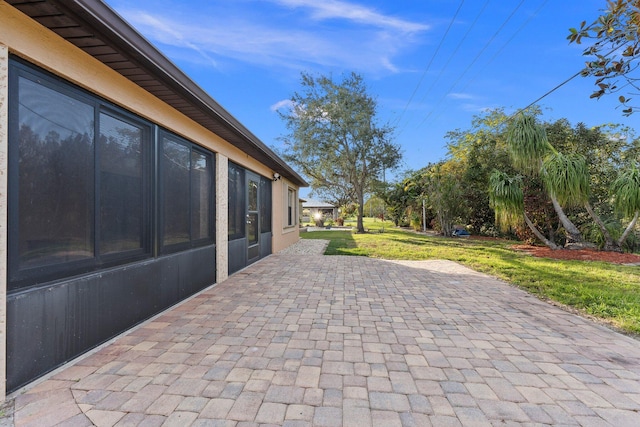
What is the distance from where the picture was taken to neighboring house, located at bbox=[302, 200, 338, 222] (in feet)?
117

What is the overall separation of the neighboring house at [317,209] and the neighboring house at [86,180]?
29143mm

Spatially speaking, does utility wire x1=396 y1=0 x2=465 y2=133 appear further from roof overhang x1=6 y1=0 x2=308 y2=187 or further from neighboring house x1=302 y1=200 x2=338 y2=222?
neighboring house x1=302 y1=200 x2=338 y2=222

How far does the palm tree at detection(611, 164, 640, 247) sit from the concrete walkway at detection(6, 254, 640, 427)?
6.57 meters

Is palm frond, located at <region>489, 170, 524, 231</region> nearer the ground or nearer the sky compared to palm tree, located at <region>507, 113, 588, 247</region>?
nearer the ground

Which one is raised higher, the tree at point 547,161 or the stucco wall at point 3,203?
the tree at point 547,161

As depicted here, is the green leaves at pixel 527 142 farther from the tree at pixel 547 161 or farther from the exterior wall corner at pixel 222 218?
the exterior wall corner at pixel 222 218

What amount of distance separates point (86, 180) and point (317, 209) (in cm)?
3497

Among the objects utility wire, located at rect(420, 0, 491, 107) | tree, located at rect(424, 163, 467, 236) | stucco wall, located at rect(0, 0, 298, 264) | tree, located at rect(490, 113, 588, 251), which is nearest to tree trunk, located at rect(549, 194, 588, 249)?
tree, located at rect(490, 113, 588, 251)

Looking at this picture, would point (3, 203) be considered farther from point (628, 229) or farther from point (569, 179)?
point (628, 229)

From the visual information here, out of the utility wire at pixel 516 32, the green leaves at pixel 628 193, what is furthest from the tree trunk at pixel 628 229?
the utility wire at pixel 516 32

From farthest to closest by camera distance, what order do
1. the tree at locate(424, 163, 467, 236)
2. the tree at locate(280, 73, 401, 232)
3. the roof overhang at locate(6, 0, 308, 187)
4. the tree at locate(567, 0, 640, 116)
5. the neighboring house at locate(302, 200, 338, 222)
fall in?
the neighboring house at locate(302, 200, 338, 222)
the tree at locate(280, 73, 401, 232)
the tree at locate(424, 163, 467, 236)
the tree at locate(567, 0, 640, 116)
the roof overhang at locate(6, 0, 308, 187)

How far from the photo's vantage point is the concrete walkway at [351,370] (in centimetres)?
179

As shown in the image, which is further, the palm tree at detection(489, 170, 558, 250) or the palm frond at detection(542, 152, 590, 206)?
the palm tree at detection(489, 170, 558, 250)

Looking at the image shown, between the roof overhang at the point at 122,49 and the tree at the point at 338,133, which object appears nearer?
the roof overhang at the point at 122,49
